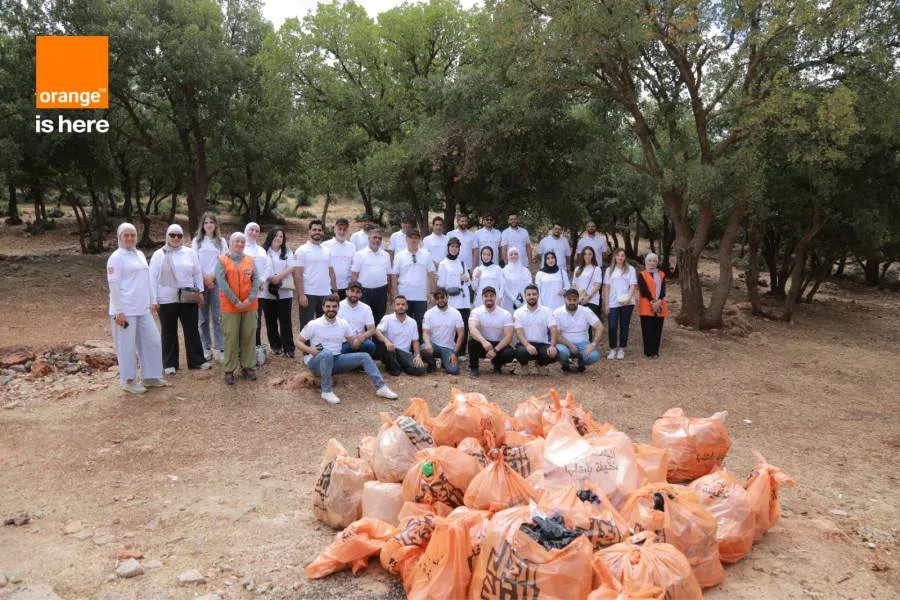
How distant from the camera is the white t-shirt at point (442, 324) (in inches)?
333

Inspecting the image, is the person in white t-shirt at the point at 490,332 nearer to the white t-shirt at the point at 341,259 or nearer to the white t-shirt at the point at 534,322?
the white t-shirt at the point at 534,322

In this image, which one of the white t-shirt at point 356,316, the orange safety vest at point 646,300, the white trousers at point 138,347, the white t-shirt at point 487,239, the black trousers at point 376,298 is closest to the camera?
the white trousers at point 138,347

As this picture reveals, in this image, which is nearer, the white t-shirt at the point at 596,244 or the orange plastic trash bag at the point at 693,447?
the orange plastic trash bag at the point at 693,447

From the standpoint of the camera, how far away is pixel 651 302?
32.7ft

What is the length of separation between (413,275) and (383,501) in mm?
5077

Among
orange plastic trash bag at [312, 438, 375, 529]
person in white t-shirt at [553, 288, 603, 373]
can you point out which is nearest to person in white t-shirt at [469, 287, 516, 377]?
person in white t-shirt at [553, 288, 603, 373]

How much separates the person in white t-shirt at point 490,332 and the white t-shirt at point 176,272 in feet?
10.7

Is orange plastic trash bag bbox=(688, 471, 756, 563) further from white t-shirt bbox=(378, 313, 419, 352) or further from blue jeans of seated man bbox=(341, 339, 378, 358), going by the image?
white t-shirt bbox=(378, 313, 419, 352)

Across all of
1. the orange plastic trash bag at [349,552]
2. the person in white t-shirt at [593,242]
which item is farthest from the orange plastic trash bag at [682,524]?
the person in white t-shirt at [593,242]

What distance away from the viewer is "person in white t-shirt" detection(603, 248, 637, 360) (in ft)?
32.4

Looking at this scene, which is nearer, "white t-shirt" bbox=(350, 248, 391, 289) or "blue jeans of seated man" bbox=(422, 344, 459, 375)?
"blue jeans of seated man" bbox=(422, 344, 459, 375)

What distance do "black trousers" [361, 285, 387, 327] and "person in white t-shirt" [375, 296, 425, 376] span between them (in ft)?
2.50

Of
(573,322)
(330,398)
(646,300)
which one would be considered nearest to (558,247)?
(646,300)

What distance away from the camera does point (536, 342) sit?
8555 mm
